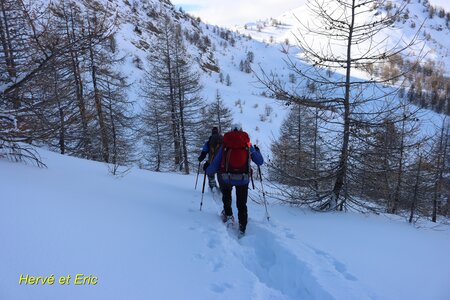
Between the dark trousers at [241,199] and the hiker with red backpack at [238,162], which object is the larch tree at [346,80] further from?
the dark trousers at [241,199]

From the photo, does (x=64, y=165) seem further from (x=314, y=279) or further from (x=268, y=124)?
(x=268, y=124)

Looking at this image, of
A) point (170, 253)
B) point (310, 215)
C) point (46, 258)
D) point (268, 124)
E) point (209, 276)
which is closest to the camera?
point (46, 258)

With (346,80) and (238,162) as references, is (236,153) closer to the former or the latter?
(238,162)

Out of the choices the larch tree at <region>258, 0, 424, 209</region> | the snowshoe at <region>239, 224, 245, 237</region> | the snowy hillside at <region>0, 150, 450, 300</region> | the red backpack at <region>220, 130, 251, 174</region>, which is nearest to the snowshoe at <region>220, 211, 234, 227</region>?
the snowy hillside at <region>0, 150, 450, 300</region>

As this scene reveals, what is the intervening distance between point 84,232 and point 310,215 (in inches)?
175

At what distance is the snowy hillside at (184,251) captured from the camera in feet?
8.94

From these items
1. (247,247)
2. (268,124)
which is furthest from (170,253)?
(268,124)

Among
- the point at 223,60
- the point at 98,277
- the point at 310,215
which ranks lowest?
the point at 310,215

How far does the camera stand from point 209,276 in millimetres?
3309

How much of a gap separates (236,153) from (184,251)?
195 centimetres

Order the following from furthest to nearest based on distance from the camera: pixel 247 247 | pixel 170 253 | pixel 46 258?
1. pixel 247 247
2. pixel 170 253
3. pixel 46 258

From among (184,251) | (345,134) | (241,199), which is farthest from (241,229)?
(345,134)

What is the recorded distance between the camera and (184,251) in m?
3.81

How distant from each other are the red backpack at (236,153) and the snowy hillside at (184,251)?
1094mm
